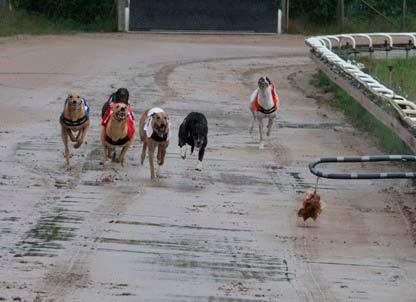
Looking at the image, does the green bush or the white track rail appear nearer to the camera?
the white track rail

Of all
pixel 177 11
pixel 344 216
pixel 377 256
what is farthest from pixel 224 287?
pixel 177 11

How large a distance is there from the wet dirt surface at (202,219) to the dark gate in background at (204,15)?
17.2 meters

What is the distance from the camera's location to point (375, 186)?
10.8m

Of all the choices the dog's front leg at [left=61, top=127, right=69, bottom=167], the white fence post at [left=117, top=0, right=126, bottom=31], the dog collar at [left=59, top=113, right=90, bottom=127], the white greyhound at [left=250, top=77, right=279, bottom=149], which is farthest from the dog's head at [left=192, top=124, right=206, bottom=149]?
the white fence post at [left=117, top=0, right=126, bottom=31]

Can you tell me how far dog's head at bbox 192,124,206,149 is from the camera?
1141 centimetres

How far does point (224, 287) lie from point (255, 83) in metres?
13.4

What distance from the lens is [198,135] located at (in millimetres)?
11445

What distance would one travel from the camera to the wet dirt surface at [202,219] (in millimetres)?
7285

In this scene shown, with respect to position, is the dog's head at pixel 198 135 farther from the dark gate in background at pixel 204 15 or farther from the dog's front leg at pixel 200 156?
the dark gate in background at pixel 204 15

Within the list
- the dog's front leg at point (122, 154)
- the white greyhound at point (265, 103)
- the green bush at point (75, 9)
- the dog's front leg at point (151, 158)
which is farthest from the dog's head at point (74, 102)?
the green bush at point (75, 9)

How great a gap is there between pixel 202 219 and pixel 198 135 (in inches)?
92.3

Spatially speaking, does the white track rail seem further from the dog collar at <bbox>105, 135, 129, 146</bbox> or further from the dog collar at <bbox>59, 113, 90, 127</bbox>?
the dog collar at <bbox>59, 113, 90, 127</bbox>

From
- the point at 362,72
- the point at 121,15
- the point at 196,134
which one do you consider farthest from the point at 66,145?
the point at 121,15

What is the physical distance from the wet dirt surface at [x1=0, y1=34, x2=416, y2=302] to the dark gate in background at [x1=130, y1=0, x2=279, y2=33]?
1717 centimetres
